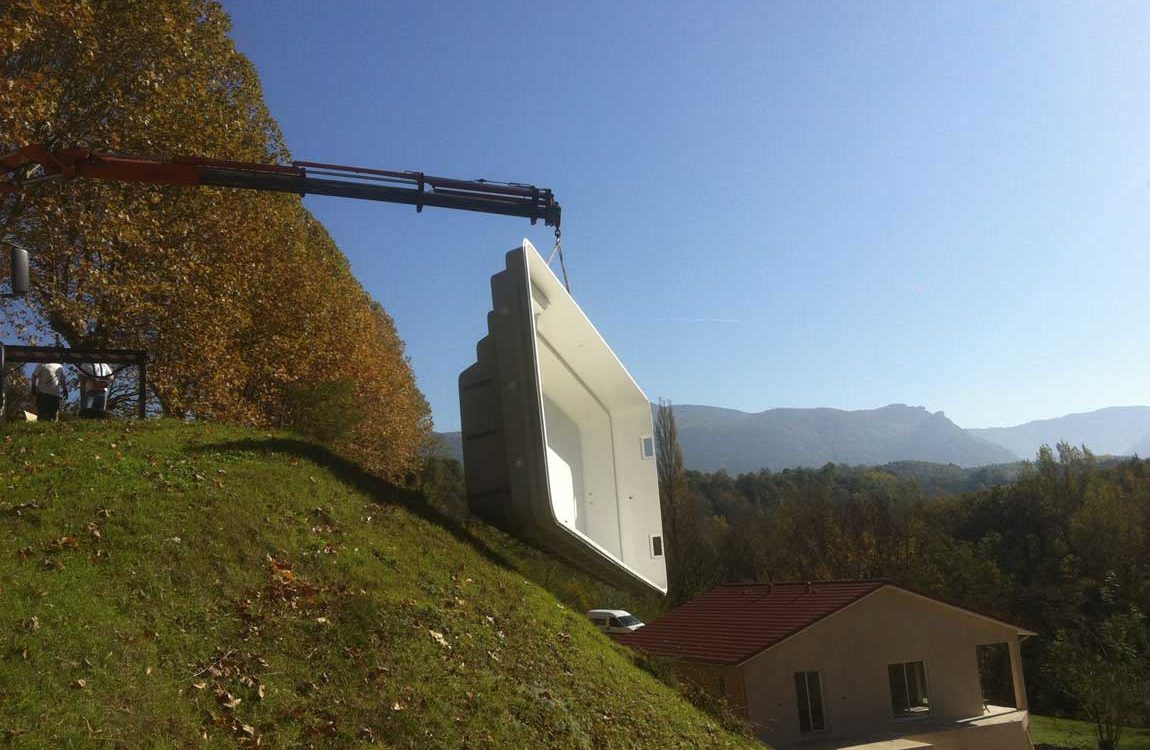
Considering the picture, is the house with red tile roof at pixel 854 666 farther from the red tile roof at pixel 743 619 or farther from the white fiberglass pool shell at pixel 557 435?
the white fiberglass pool shell at pixel 557 435

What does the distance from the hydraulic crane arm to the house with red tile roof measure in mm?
10202

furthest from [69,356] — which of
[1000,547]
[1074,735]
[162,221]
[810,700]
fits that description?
[1000,547]

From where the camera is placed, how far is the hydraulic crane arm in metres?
15.4

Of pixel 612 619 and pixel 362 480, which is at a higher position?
pixel 362 480

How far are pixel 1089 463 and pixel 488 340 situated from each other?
5454cm

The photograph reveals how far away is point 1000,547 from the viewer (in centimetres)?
5125

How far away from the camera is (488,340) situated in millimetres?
15531

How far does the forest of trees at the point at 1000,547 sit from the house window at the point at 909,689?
14.3 m

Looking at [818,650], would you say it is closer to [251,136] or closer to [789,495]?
[251,136]

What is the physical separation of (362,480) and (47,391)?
6934 millimetres

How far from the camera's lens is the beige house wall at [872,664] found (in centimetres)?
1989

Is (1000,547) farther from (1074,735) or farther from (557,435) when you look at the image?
(557,435)

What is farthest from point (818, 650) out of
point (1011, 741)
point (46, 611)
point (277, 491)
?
point (46, 611)

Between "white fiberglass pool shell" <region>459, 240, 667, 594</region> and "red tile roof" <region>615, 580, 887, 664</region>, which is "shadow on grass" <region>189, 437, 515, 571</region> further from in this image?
"red tile roof" <region>615, 580, 887, 664</region>
